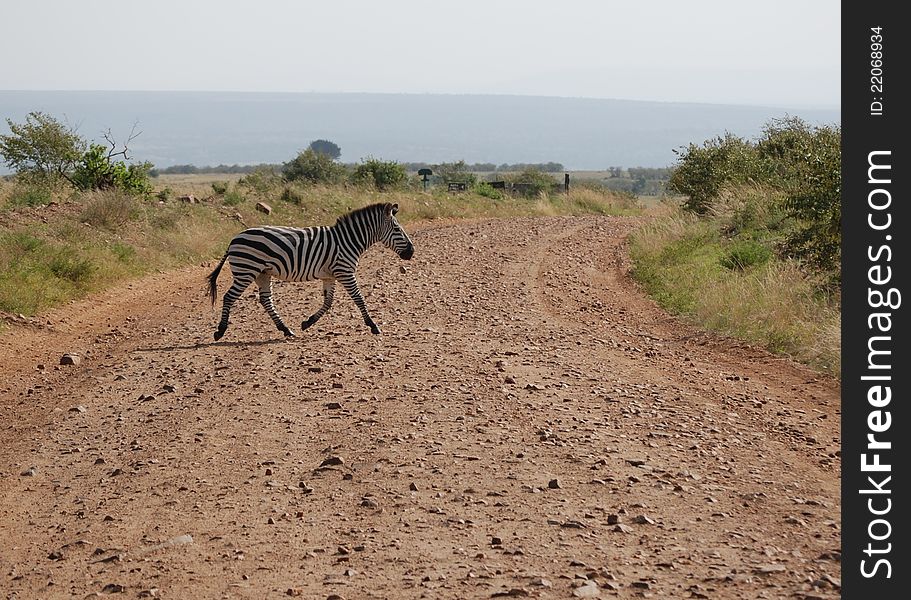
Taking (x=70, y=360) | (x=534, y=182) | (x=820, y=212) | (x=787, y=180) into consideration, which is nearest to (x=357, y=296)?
(x=70, y=360)

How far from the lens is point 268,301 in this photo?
14.0 metres

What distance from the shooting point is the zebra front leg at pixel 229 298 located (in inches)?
531

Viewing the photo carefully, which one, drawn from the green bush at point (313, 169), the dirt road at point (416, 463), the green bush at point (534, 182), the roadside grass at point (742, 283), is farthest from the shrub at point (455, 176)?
the dirt road at point (416, 463)

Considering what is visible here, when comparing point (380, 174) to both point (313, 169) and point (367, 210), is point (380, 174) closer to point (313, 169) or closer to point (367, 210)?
point (313, 169)

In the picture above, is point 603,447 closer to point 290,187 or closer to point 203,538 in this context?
point 203,538

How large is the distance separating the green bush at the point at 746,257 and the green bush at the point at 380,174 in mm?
23862

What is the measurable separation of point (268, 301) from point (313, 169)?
3187 cm

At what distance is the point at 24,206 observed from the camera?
23.2m

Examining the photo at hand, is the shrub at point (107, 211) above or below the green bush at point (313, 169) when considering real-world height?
below

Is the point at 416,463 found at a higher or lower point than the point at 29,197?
lower

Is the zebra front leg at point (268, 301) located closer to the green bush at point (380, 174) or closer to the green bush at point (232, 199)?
the green bush at point (232, 199)

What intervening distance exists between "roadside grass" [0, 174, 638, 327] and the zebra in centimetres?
326

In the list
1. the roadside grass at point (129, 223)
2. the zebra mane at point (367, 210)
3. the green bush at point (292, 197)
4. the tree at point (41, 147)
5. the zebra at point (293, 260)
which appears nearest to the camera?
the zebra at point (293, 260)

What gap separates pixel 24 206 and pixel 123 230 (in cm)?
239
